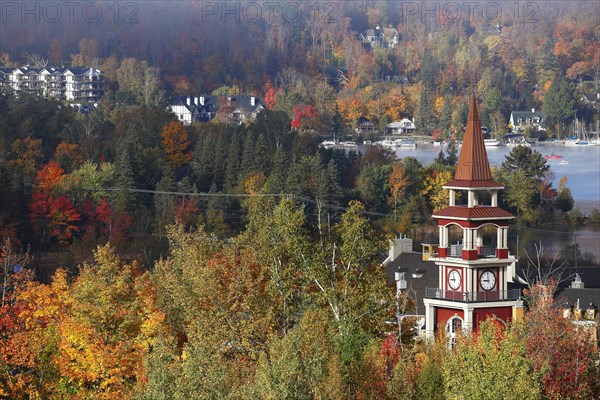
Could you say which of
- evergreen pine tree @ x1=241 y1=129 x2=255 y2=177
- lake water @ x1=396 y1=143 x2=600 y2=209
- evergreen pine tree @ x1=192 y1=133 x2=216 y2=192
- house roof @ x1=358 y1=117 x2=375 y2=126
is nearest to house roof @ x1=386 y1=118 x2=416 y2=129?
house roof @ x1=358 y1=117 x2=375 y2=126

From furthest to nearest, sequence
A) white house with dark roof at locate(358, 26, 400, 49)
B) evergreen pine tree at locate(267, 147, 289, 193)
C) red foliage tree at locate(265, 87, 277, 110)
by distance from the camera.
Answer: white house with dark roof at locate(358, 26, 400, 49) < red foliage tree at locate(265, 87, 277, 110) < evergreen pine tree at locate(267, 147, 289, 193)

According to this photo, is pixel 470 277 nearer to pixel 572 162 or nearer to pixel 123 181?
pixel 123 181

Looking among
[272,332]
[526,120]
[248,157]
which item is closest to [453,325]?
[272,332]

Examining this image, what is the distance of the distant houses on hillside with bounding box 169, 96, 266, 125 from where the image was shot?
106 meters

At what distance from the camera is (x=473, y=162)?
91.8 ft

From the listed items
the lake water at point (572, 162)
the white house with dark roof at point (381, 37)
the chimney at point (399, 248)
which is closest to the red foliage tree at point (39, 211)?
the chimney at point (399, 248)

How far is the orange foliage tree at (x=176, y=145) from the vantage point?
65.1 m

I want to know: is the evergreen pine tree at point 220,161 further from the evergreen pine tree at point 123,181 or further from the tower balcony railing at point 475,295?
the tower balcony railing at point 475,295

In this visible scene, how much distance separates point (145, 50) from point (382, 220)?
74976 millimetres

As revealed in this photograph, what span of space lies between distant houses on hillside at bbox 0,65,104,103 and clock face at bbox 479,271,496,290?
3198 inches

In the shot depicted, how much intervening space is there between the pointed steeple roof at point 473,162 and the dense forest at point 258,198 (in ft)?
6.40

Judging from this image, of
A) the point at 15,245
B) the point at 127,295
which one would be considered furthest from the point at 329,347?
the point at 15,245

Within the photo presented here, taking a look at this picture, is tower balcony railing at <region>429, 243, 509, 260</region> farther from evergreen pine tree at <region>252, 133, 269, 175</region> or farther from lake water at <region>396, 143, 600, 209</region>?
lake water at <region>396, 143, 600, 209</region>

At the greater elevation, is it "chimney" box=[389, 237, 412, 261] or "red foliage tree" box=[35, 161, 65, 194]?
"red foliage tree" box=[35, 161, 65, 194]
